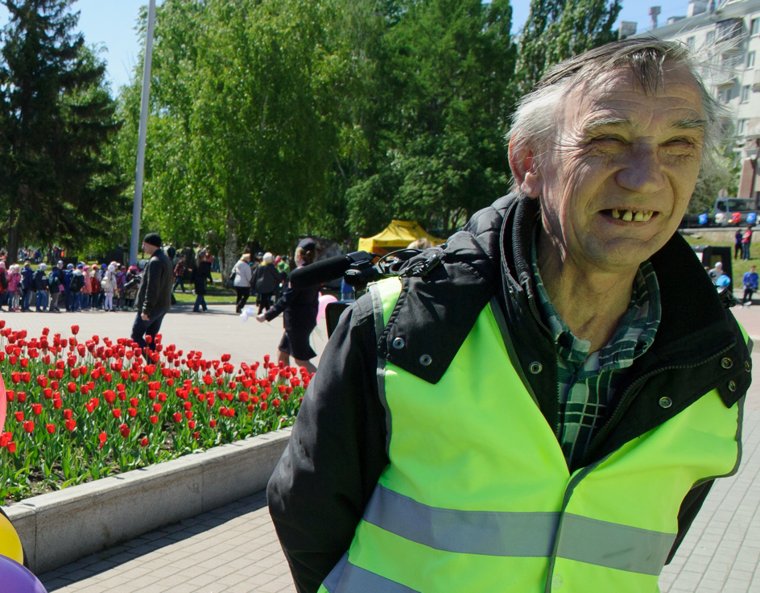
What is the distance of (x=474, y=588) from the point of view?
1.58 metres

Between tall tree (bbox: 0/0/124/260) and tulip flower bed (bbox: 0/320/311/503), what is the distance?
2833 centimetres

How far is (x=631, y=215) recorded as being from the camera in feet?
5.66

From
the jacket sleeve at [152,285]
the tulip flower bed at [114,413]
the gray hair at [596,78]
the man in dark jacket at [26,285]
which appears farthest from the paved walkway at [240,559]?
the man in dark jacket at [26,285]

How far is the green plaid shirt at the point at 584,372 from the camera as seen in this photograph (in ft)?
5.79

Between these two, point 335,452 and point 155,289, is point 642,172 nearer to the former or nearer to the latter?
point 335,452

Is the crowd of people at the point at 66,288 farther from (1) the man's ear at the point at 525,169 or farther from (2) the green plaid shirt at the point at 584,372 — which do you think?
(2) the green plaid shirt at the point at 584,372

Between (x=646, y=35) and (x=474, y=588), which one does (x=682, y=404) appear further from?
(x=646, y=35)

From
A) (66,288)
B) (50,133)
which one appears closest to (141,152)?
(66,288)

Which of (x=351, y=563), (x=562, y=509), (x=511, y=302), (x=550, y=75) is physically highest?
(x=550, y=75)

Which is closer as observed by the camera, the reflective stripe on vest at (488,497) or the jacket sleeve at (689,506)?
the reflective stripe on vest at (488,497)

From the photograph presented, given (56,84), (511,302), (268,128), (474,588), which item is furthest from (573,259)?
(56,84)

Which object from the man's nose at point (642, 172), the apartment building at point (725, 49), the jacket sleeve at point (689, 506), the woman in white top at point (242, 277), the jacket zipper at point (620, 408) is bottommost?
the woman in white top at point (242, 277)

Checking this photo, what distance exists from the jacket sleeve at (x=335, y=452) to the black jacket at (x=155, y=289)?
9383 millimetres

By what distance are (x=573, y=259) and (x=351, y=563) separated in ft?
2.26
